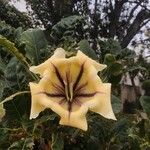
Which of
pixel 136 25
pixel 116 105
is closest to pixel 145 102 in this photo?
pixel 116 105

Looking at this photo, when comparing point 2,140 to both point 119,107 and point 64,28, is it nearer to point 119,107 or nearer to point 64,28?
point 119,107

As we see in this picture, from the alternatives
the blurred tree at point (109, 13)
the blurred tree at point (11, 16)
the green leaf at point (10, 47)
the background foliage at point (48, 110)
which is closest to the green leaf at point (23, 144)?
the background foliage at point (48, 110)

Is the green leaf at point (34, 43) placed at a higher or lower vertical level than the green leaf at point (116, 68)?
higher

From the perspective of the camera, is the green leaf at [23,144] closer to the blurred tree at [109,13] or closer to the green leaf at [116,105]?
the green leaf at [116,105]

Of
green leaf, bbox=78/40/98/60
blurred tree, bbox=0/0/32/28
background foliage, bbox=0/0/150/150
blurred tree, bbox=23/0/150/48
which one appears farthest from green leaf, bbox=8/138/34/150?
blurred tree, bbox=23/0/150/48

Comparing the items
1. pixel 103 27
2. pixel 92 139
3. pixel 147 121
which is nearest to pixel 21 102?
pixel 92 139

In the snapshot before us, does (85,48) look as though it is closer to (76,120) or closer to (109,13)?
(76,120)

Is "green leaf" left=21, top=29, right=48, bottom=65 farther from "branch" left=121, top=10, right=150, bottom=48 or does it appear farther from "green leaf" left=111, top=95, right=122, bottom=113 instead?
"branch" left=121, top=10, right=150, bottom=48
